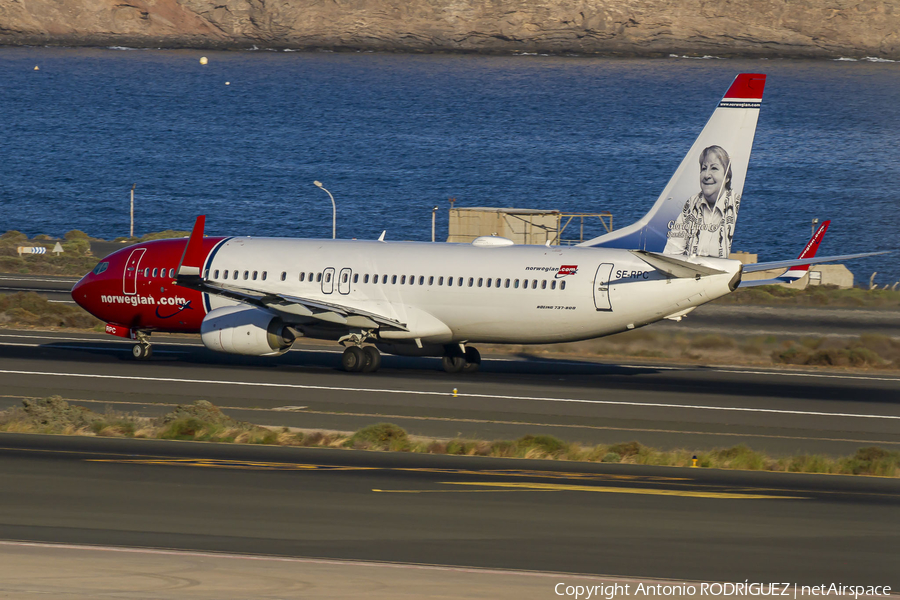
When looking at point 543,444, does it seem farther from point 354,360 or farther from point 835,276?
point 835,276

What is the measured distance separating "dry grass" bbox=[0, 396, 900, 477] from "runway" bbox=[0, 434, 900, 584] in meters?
1.28

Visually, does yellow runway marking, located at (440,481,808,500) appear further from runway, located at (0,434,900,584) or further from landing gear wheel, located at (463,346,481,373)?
landing gear wheel, located at (463,346,481,373)

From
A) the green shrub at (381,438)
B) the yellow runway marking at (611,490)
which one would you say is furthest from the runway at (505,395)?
the yellow runway marking at (611,490)

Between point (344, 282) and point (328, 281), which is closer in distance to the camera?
point (344, 282)

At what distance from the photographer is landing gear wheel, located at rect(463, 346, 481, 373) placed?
39.1 m

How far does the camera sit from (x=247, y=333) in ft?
123

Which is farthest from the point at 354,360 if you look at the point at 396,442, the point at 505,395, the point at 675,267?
the point at 396,442

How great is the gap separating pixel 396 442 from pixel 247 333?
12953 mm

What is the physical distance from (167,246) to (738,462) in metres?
23.4

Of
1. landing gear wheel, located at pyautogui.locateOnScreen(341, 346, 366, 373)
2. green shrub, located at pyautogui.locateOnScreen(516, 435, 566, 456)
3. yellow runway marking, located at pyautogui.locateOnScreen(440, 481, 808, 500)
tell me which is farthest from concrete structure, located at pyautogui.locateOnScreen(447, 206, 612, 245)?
yellow runway marking, located at pyautogui.locateOnScreen(440, 481, 808, 500)

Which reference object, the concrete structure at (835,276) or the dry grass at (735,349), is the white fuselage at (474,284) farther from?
the concrete structure at (835,276)

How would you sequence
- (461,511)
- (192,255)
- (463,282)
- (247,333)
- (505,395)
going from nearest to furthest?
(461,511), (505,395), (192,255), (463,282), (247,333)

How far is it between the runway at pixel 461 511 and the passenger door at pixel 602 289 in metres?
11.7

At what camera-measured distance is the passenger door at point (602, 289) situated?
34.9 metres
